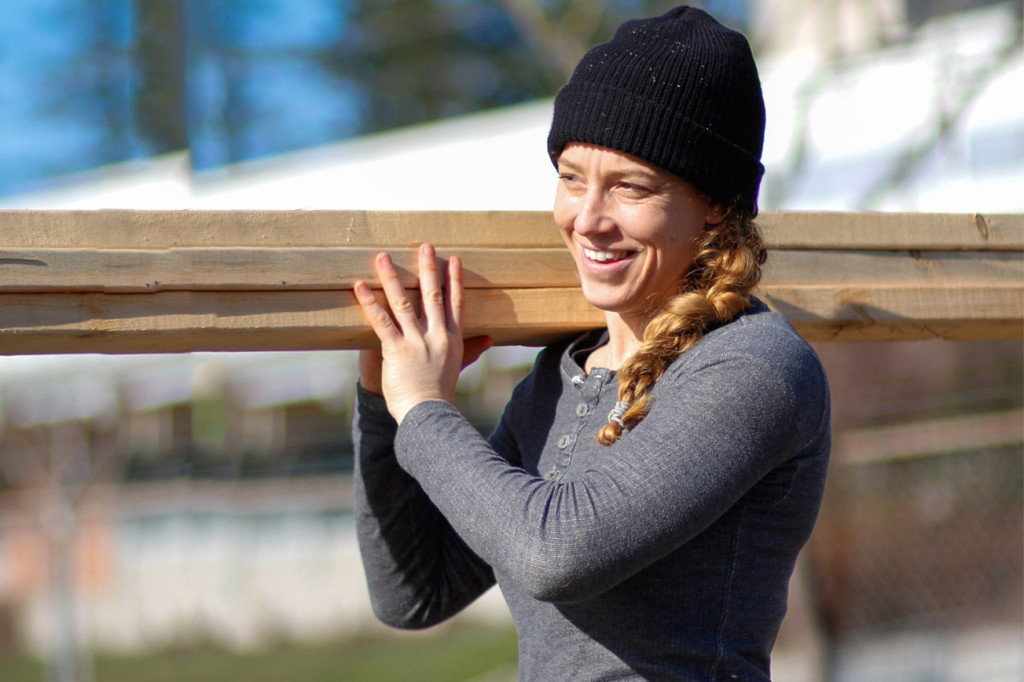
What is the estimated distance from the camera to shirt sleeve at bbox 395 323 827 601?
4.20 ft

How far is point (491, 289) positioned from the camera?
1697mm

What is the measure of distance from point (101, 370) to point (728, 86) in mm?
8303

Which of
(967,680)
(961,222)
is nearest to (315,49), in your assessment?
(967,680)

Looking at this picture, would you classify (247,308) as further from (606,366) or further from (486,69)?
(486,69)

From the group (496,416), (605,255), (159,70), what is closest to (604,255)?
(605,255)

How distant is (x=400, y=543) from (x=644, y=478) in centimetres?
67

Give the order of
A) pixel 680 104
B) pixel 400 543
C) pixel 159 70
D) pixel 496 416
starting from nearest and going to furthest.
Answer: pixel 680 104 < pixel 400 543 < pixel 496 416 < pixel 159 70

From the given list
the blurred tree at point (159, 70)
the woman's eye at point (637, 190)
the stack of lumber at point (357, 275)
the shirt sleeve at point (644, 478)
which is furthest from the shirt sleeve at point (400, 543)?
the blurred tree at point (159, 70)

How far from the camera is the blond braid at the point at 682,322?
1.48m

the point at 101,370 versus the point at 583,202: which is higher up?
the point at 583,202

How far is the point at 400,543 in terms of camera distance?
1844mm

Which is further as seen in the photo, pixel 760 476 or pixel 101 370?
pixel 101 370

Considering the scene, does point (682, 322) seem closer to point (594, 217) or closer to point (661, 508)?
point (594, 217)

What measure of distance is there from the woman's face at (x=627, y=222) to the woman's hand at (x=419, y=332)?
8.0 inches
